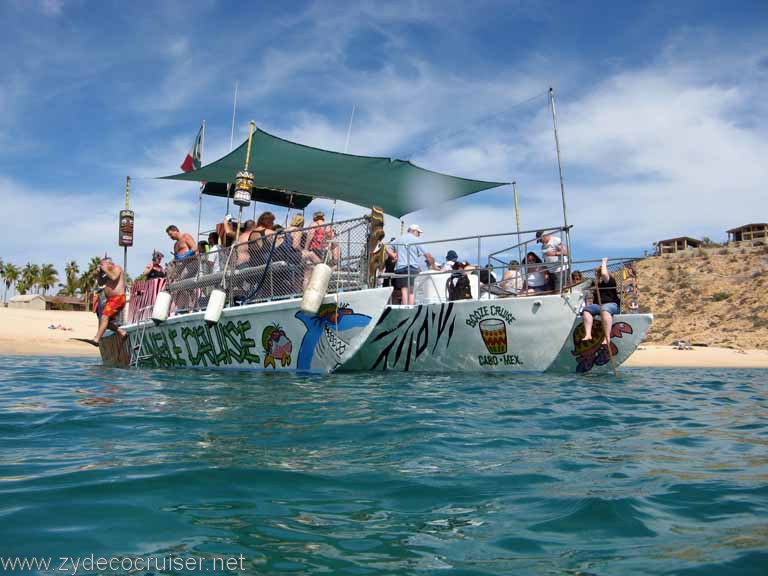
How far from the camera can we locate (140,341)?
456 inches

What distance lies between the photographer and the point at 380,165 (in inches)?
448

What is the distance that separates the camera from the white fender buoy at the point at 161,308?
1059 cm

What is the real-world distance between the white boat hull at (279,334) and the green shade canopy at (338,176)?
3095mm

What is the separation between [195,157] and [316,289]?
5526 mm

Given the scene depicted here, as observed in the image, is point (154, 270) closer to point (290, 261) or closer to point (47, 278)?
point (290, 261)

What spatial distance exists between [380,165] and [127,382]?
6.11m

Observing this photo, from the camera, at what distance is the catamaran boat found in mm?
8695

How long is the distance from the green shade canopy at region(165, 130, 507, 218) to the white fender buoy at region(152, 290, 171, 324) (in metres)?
2.55

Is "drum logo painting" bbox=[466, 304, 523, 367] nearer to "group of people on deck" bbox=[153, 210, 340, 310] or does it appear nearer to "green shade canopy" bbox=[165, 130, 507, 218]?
"group of people on deck" bbox=[153, 210, 340, 310]

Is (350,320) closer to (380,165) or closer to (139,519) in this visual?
(380,165)

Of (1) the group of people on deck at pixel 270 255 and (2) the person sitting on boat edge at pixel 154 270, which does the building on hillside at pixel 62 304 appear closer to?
(2) the person sitting on boat edge at pixel 154 270

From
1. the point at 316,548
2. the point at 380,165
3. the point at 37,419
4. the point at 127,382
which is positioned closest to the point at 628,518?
the point at 316,548

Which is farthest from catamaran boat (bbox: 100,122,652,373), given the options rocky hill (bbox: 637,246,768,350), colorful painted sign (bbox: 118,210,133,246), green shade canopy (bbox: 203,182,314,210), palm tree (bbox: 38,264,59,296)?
palm tree (bbox: 38,264,59,296)

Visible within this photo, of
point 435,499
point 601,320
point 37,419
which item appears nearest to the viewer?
point 435,499
